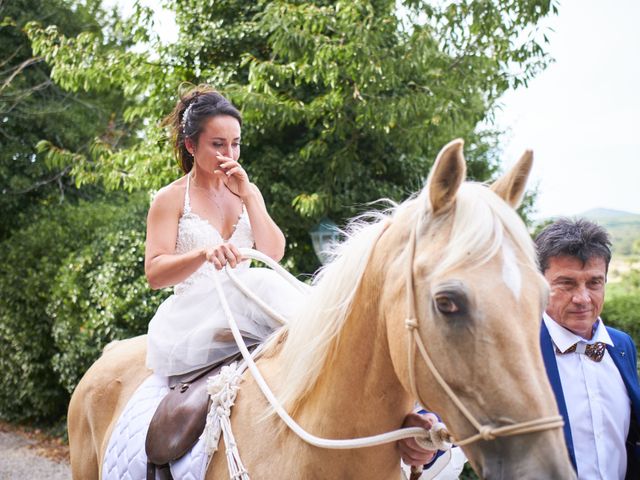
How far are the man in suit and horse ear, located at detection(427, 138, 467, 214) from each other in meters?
0.99

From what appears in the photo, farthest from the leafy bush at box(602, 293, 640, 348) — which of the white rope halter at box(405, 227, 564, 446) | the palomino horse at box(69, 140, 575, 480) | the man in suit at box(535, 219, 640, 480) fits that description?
the white rope halter at box(405, 227, 564, 446)

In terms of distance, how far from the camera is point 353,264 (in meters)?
1.86

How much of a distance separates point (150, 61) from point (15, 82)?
4.92 m

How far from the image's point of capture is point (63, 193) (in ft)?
35.6

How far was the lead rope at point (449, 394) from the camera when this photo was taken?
135 cm

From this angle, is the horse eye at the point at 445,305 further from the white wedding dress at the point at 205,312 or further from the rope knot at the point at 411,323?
the white wedding dress at the point at 205,312

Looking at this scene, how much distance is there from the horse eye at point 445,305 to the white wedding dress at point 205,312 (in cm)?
110

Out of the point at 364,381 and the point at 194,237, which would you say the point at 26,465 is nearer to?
the point at 194,237

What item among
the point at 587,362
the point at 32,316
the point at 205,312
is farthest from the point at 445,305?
the point at 32,316

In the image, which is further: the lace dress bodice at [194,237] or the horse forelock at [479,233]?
the lace dress bodice at [194,237]

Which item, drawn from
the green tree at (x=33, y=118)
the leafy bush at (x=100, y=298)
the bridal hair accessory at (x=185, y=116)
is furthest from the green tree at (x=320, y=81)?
the green tree at (x=33, y=118)

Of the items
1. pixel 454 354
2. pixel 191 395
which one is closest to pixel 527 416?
pixel 454 354

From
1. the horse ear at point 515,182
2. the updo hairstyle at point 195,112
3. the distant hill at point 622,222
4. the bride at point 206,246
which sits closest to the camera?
the horse ear at point 515,182

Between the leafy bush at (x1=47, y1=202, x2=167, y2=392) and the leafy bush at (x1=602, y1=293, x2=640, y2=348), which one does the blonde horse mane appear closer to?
the leafy bush at (x1=602, y1=293, x2=640, y2=348)
